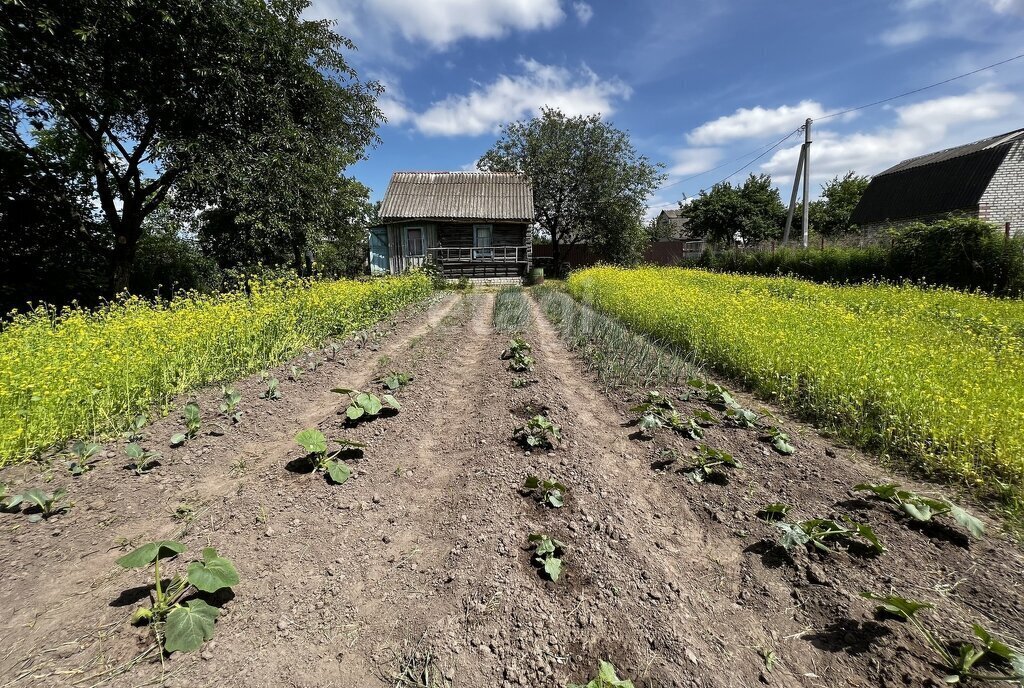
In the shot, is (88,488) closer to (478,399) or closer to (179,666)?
(179,666)

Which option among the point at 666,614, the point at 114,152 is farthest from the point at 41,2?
the point at 666,614

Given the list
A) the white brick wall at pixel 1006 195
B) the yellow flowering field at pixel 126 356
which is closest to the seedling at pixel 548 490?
the yellow flowering field at pixel 126 356

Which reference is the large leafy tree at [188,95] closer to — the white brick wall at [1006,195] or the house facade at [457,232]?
the house facade at [457,232]

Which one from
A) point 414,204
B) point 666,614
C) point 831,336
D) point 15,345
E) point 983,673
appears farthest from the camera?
point 414,204

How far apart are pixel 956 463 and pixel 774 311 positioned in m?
3.86

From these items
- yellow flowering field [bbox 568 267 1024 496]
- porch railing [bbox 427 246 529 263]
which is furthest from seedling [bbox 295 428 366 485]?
porch railing [bbox 427 246 529 263]

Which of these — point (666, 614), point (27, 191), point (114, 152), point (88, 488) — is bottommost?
point (666, 614)

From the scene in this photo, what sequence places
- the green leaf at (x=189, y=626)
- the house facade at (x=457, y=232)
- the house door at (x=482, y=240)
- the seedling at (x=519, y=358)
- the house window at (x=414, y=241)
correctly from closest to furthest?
→ 1. the green leaf at (x=189, y=626)
2. the seedling at (x=519, y=358)
3. the house facade at (x=457, y=232)
4. the house door at (x=482, y=240)
5. the house window at (x=414, y=241)

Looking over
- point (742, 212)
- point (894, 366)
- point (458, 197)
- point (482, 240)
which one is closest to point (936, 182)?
point (742, 212)

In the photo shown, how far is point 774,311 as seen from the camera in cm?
654

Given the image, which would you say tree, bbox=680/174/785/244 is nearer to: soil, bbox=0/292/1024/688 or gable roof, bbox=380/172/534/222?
gable roof, bbox=380/172/534/222

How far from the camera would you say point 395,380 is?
4.44 meters

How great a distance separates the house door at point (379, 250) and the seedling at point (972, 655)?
2165 cm

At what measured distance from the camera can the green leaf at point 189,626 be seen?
5.56 ft
